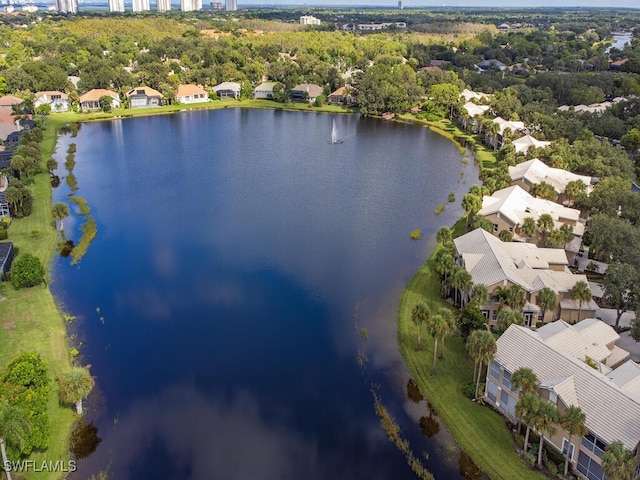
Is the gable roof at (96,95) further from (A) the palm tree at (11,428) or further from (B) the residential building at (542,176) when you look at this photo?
(A) the palm tree at (11,428)

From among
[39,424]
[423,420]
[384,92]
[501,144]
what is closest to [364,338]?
[423,420]

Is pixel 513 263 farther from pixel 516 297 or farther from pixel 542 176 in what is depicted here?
pixel 542 176

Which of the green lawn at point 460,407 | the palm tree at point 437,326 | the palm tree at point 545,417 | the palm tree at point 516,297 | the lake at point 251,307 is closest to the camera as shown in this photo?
the palm tree at point 545,417

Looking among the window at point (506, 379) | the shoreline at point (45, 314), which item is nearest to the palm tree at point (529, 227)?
the window at point (506, 379)

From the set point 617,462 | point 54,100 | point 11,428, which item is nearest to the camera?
point 617,462

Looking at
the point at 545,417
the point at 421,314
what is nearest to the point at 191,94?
the point at 421,314
